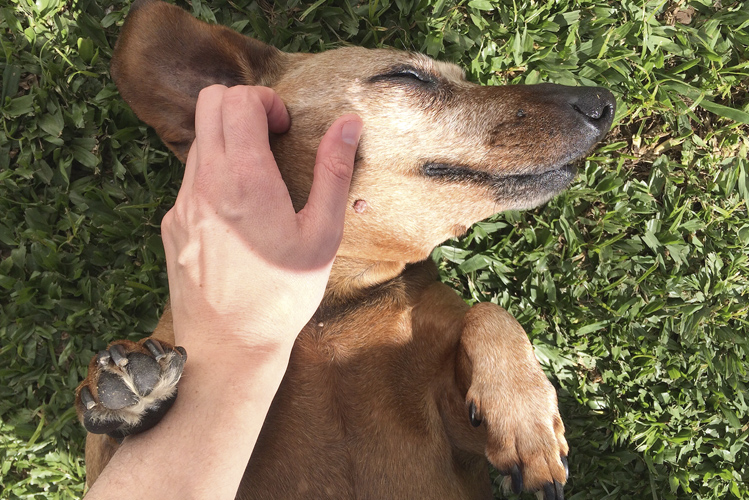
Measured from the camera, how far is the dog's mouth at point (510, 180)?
271cm

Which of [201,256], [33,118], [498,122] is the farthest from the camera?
[33,118]

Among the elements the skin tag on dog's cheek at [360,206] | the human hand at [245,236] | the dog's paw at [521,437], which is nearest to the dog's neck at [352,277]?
the skin tag on dog's cheek at [360,206]

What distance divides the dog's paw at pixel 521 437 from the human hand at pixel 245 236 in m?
0.99

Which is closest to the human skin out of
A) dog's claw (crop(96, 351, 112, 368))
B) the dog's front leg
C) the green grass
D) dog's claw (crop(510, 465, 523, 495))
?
dog's claw (crop(96, 351, 112, 368))

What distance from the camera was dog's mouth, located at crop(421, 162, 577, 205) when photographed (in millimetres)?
2711

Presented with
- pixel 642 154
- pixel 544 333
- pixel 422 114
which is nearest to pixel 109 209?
pixel 422 114

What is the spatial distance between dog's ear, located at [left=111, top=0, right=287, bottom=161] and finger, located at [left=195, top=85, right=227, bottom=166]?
2.04 feet

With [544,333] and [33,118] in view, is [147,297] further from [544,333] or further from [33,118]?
[544,333]

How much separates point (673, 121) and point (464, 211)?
2.27 m

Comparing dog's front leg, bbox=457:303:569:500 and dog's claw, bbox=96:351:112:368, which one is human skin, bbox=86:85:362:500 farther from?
dog's front leg, bbox=457:303:569:500

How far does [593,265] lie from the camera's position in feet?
13.3

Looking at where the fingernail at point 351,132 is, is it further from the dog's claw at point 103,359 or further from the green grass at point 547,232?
the green grass at point 547,232

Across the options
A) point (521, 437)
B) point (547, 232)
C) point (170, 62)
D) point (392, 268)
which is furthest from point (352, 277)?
point (547, 232)

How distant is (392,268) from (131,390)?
4.89ft
